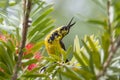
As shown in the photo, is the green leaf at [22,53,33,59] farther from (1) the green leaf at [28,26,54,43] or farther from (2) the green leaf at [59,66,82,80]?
(2) the green leaf at [59,66,82,80]

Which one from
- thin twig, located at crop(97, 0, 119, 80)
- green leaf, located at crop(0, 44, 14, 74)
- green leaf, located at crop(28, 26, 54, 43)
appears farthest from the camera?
green leaf, located at crop(28, 26, 54, 43)

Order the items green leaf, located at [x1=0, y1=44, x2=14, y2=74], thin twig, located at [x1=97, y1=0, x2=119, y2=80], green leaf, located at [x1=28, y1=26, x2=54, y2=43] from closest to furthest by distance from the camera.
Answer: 1. thin twig, located at [x1=97, y1=0, x2=119, y2=80]
2. green leaf, located at [x1=0, y1=44, x2=14, y2=74]
3. green leaf, located at [x1=28, y1=26, x2=54, y2=43]

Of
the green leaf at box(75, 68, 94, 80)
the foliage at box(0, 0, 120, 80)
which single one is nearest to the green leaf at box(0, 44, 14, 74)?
the foliage at box(0, 0, 120, 80)

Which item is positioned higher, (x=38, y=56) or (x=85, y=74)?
(x=38, y=56)

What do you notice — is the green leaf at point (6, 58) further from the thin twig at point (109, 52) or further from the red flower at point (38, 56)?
the thin twig at point (109, 52)

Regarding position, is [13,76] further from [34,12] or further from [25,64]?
[34,12]

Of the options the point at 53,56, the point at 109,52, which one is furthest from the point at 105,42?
the point at 53,56

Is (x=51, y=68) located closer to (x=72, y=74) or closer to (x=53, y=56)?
(x=53, y=56)

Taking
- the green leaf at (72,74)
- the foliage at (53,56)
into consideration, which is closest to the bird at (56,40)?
the foliage at (53,56)

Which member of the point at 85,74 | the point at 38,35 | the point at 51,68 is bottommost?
the point at 85,74
